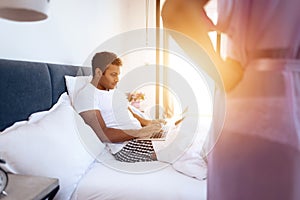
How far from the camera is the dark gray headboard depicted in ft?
4.42

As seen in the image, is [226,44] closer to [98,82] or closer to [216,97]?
[216,97]

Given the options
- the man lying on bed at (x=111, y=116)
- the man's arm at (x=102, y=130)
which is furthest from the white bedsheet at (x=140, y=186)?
the man's arm at (x=102, y=130)

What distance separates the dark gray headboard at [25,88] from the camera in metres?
1.35

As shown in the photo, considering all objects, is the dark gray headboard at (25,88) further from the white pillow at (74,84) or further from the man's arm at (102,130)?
the man's arm at (102,130)

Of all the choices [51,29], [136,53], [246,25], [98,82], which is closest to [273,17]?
[246,25]

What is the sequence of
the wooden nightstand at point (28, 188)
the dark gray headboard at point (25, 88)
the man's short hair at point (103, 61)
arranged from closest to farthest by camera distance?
the wooden nightstand at point (28, 188) < the dark gray headboard at point (25, 88) < the man's short hair at point (103, 61)

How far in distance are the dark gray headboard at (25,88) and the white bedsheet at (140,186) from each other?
48cm

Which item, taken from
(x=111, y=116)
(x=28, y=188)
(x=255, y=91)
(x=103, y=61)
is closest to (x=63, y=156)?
(x=28, y=188)

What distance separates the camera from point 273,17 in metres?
0.41

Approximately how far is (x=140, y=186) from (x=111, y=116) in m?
0.76

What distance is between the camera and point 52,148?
1.31 m

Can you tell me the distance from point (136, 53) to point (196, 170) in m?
2.43

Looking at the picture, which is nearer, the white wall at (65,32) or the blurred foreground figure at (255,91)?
the blurred foreground figure at (255,91)

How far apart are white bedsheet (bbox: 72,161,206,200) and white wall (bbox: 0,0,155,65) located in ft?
2.56
